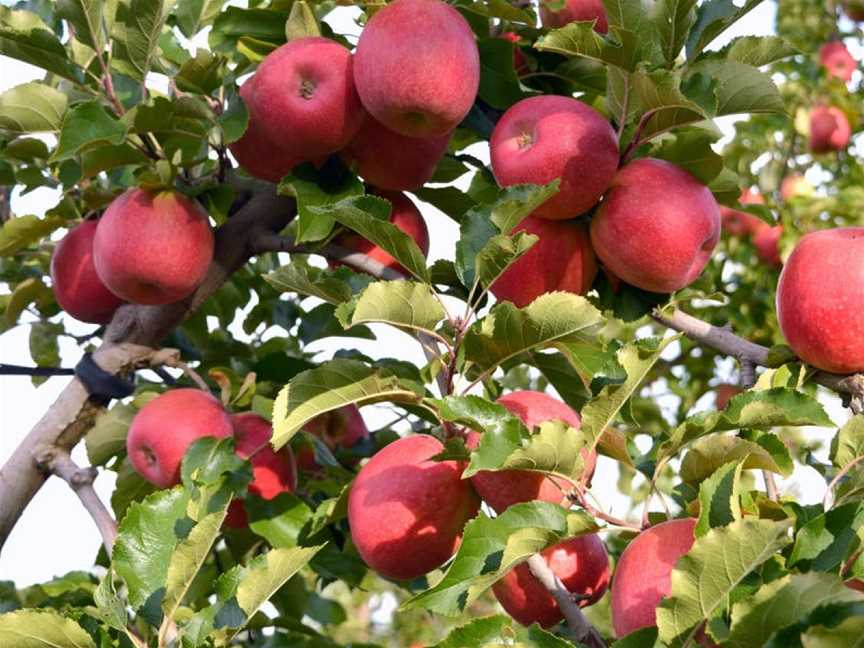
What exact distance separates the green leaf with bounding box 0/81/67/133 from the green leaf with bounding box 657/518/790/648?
1.18m

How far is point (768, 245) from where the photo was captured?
4090 mm

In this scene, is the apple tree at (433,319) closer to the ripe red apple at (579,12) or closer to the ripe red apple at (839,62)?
the ripe red apple at (579,12)

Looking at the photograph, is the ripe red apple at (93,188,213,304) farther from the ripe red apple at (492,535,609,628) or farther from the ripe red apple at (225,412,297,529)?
the ripe red apple at (492,535,609,628)

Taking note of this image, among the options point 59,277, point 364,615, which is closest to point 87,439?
point 59,277

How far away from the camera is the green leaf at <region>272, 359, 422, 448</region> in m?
1.32

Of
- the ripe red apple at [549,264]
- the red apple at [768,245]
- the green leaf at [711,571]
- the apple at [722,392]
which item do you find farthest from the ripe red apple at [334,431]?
the red apple at [768,245]

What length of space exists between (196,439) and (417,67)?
61 cm

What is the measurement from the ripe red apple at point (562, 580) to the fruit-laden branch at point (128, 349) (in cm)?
70

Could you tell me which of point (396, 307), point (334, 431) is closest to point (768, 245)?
point (334, 431)

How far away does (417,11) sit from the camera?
1.58 metres

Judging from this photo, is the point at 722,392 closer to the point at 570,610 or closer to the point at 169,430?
the point at 169,430

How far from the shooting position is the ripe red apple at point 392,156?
66.4 inches

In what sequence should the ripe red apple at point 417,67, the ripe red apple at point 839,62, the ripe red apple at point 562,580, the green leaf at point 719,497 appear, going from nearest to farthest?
1. the green leaf at point 719,497
2. the ripe red apple at point 562,580
3. the ripe red apple at point 417,67
4. the ripe red apple at point 839,62

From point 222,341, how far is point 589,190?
3.49ft
